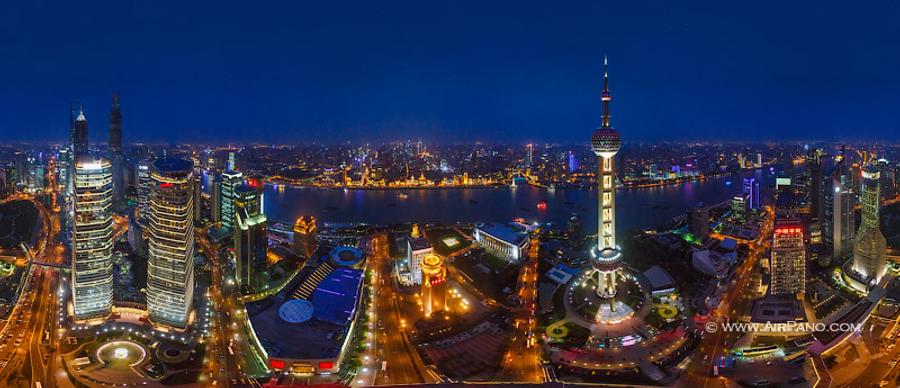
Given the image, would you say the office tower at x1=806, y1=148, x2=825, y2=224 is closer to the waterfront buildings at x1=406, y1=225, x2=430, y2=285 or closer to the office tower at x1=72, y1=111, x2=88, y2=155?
the waterfront buildings at x1=406, y1=225, x2=430, y2=285

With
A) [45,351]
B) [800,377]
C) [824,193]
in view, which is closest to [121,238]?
[45,351]

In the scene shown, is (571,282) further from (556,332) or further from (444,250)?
(444,250)

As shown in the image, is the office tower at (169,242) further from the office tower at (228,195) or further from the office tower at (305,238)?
the office tower at (228,195)

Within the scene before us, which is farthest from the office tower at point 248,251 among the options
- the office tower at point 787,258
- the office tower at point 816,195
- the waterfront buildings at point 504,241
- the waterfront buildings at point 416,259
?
the office tower at point 816,195

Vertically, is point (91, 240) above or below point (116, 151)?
below

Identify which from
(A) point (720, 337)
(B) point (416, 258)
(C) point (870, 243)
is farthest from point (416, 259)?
(C) point (870, 243)

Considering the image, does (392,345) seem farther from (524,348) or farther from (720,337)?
(720,337)
